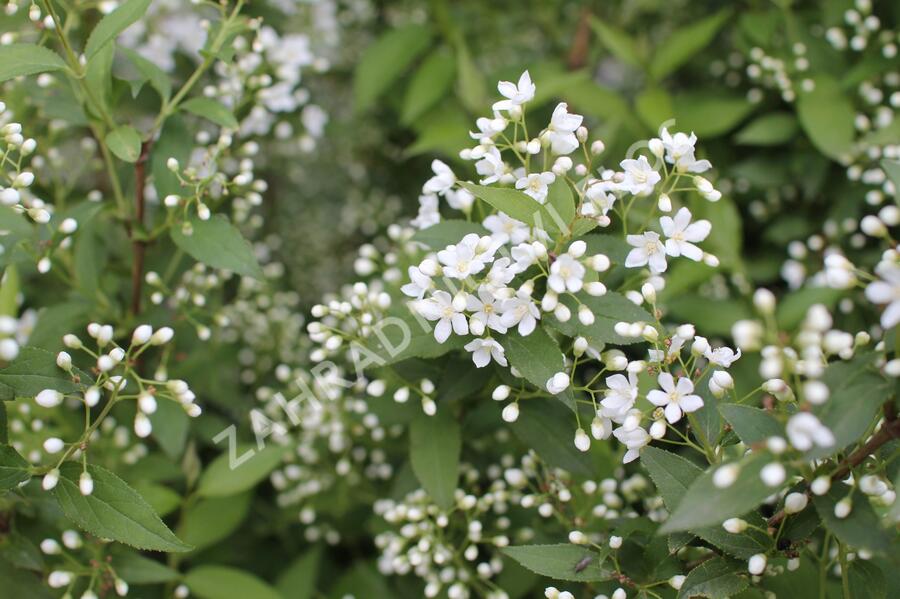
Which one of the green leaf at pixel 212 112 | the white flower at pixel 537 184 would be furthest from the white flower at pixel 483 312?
the green leaf at pixel 212 112

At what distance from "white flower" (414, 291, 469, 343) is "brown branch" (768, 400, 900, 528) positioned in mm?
757

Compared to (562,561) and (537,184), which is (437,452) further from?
(537,184)

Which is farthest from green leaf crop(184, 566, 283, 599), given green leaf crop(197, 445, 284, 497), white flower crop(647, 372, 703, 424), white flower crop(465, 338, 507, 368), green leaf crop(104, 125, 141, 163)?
white flower crop(647, 372, 703, 424)

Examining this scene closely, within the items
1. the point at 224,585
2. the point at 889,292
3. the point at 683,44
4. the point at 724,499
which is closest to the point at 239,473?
the point at 224,585

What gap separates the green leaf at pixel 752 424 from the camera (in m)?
1.46

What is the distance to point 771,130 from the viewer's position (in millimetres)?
3094

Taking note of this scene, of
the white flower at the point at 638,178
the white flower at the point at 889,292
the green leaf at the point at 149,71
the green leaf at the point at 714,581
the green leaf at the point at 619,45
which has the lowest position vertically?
the green leaf at the point at 714,581

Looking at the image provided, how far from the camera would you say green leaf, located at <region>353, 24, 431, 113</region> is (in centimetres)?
331

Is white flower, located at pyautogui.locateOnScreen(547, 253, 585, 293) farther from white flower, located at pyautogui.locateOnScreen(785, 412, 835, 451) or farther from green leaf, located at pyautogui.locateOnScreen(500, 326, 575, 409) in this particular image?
white flower, located at pyautogui.locateOnScreen(785, 412, 835, 451)

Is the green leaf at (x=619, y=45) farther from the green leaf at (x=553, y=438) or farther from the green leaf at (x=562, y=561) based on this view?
the green leaf at (x=562, y=561)

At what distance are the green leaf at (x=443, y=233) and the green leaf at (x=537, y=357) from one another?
10.9 inches

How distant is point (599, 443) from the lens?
2336 millimetres

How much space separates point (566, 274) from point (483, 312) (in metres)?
0.20

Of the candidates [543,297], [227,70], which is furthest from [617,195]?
[227,70]
